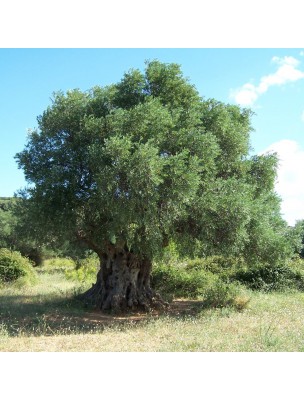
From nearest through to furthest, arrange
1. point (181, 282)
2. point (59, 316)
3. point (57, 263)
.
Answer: point (59, 316), point (181, 282), point (57, 263)

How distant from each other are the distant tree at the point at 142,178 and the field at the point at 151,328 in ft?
7.27

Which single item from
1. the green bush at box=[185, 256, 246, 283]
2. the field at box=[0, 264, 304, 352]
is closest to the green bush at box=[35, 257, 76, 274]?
the green bush at box=[185, 256, 246, 283]

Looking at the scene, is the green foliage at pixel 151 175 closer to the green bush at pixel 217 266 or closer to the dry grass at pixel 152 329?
the dry grass at pixel 152 329

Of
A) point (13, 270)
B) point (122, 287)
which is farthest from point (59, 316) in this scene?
point (13, 270)

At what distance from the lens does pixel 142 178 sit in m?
12.5

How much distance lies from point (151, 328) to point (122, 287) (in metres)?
4.81

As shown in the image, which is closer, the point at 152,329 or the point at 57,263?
the point at 152,329

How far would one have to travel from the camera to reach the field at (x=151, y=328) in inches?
392

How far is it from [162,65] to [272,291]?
1416 cm

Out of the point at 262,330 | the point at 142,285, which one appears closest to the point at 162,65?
the point at 142,285

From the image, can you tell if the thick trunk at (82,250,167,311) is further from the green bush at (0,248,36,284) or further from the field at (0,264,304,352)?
the green bush at (0,248,36,284)

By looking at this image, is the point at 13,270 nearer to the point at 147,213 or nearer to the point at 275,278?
the point at 147,213

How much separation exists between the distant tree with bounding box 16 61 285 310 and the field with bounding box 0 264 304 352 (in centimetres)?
222

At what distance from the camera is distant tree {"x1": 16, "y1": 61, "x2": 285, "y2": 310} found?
13.1m
